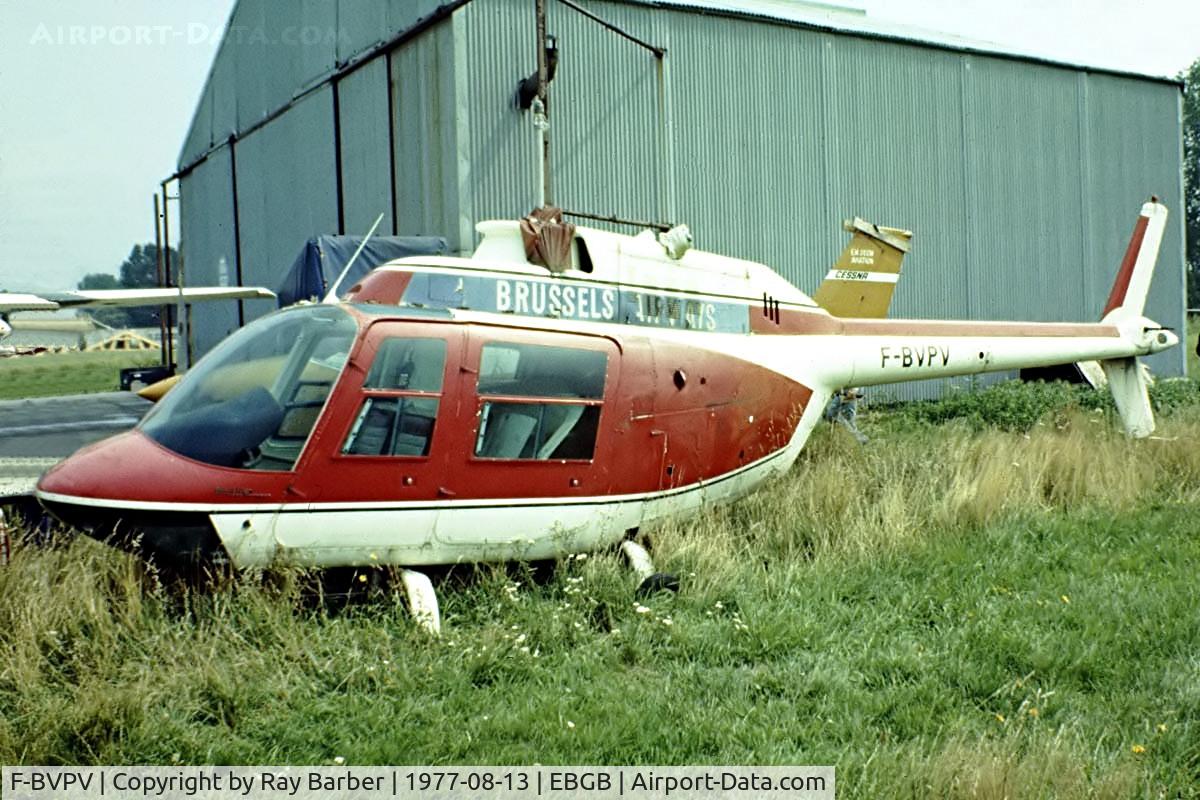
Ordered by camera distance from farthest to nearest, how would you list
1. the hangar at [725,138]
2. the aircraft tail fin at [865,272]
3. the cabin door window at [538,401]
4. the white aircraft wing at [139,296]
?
1. the white aircraft wing at [139,296]
2. the hangar at [725,138]
3. the aircraft tail fin at [865,272]
4. the cabin door window at [538,401]

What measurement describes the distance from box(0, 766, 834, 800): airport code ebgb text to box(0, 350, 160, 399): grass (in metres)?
29.7

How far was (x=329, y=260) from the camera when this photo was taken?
12.2 metres

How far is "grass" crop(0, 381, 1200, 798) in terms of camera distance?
13.4 ft

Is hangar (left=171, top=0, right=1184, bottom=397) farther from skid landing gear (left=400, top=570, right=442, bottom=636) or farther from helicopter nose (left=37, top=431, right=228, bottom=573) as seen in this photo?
helicopter nose (left=37, top=431, right=228, bottom=573)

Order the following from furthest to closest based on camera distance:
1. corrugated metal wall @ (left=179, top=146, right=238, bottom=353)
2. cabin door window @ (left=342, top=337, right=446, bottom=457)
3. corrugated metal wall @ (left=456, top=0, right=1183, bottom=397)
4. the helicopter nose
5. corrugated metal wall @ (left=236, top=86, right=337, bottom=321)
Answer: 1. corrugated metal wall @ (left=179, top=146, right=238, bottom=353)
2. corrugated metal wall @ (left=236, top=86, right=337, bottom=321)
3. corrugated metal wall @ (left=456, top=0, right=1183, bottom=397)
4. cabin door window @ (left=342, top=337, right=446, bottom=457)
5. the helicopter nose

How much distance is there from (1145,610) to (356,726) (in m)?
4.39

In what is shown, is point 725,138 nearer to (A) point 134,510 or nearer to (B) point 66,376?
(A) point 134,510

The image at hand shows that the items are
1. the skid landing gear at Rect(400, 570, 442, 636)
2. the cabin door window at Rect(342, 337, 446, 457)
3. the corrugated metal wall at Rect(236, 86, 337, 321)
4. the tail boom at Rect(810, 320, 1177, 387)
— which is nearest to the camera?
the skid landing gear at Rect(400, 570, 442, 636)

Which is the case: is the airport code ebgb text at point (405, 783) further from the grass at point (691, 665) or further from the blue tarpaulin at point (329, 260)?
the blue tarpaulin at point (329, 260)

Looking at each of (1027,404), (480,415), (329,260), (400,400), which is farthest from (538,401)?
(1027,404)

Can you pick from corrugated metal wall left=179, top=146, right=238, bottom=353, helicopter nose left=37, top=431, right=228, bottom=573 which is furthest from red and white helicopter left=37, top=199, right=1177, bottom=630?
corrugated metal wall left=179, top=146, right=238, bottom=353

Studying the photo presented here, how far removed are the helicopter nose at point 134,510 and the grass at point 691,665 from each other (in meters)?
0.23

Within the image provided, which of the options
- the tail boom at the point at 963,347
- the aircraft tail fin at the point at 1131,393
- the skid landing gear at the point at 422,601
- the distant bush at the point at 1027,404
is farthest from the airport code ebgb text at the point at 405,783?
the distant bush at the point at 1027,404

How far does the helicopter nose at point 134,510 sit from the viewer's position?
4.99 meters
